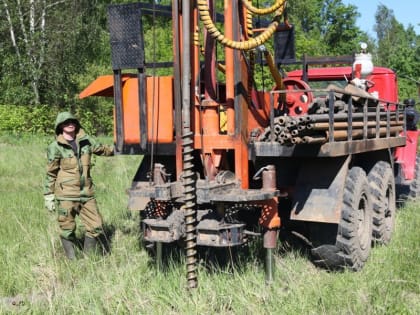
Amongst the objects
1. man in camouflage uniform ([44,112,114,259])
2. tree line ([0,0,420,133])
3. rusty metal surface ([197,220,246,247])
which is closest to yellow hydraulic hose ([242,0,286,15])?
rusty metal surface ([197,220,246,247])

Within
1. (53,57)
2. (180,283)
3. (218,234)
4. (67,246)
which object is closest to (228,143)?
(218,234)

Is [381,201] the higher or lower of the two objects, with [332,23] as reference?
lower

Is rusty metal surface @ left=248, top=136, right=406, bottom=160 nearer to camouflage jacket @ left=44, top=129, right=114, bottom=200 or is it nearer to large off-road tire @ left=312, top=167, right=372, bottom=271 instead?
large off-road tire @ left=312, top=167, right=372, bottom=271

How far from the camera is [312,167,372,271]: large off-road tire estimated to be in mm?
5520

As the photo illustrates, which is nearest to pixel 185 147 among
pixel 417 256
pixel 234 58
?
pixel 234 58

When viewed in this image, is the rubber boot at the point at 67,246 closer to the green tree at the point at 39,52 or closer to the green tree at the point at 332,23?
the green tree at the point at 39,52

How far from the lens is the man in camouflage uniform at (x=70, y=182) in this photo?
6320mm

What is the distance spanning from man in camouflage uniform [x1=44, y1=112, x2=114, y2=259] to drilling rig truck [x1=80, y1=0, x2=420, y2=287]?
26.6 inches

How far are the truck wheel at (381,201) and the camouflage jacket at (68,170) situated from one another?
296 centimetres

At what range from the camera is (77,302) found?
4.70 m

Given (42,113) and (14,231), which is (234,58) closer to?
(14,231)

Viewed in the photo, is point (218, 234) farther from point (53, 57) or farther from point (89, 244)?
point (53, 57)

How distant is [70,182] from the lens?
20.7 feet

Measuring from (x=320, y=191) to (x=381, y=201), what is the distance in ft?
4.38
